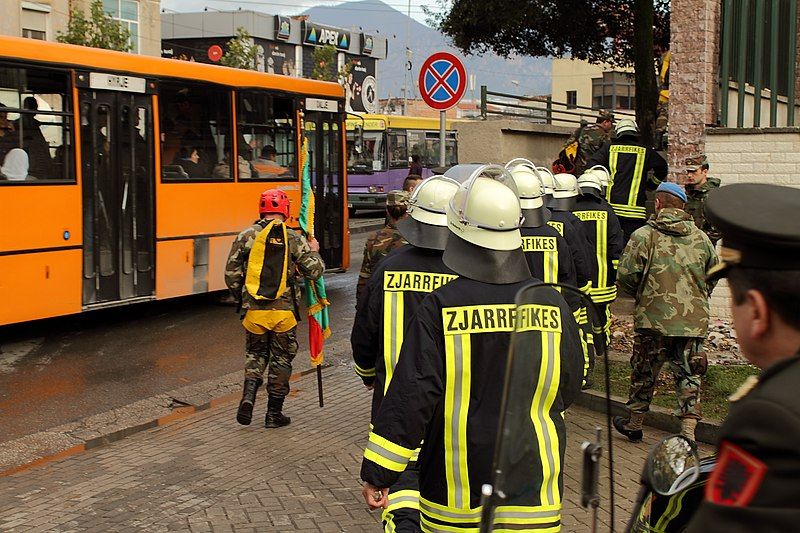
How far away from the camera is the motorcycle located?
242 centimetres

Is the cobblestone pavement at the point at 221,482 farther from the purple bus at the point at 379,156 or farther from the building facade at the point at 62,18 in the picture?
the building facade at the point at 62,18

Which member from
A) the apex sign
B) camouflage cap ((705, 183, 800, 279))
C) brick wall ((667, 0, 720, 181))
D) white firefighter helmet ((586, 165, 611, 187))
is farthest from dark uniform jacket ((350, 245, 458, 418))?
the apex sign

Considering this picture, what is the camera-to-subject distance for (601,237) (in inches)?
363

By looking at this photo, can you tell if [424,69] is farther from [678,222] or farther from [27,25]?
[27,25]

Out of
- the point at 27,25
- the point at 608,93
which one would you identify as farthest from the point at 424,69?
the point at 608,93

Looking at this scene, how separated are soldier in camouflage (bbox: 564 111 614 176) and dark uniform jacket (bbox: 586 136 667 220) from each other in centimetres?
205

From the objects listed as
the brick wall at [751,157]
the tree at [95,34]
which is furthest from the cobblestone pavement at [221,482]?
the tree at [95,34]

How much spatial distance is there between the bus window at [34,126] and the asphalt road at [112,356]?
6.26ft

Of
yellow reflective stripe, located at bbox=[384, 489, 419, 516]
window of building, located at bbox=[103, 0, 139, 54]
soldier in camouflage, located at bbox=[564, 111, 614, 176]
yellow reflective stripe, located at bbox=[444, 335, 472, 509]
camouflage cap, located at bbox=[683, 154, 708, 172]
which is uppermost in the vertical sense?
window of building, located at bbox=[103, 0, 139, 54]

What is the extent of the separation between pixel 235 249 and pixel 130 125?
206 inches

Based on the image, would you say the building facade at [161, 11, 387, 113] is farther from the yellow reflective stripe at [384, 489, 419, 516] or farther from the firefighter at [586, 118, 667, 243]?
the yellow reflective stripe at [384, 489, 419, 516]

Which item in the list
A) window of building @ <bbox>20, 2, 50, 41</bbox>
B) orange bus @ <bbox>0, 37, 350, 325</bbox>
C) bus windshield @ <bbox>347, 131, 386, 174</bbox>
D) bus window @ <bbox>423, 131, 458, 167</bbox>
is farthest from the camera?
bus window @ <bbox>423, 131, 458, 167</bbox>

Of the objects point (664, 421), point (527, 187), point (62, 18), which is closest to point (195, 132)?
point (527, 187)

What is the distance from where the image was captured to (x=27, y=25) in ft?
105
